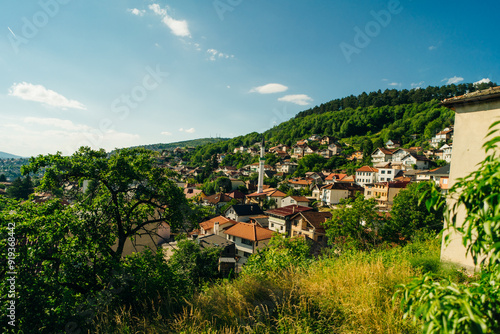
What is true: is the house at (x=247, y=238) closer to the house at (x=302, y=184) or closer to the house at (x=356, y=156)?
the house at (x=302, y=184)

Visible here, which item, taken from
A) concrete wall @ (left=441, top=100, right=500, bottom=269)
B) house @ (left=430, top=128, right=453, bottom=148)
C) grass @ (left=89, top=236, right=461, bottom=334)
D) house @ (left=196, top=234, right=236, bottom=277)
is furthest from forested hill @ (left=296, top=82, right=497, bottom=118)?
grass @ (left=89, top=236, right=461, bottom=334)

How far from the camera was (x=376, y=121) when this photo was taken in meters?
111

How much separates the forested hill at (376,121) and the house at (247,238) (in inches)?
2748

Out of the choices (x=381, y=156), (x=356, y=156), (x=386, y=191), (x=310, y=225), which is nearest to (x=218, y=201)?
(x=310, y=225)

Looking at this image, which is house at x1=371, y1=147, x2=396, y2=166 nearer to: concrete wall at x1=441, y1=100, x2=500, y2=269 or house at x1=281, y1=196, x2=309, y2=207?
house at x1=281, y1=196, x2=309, y2=207

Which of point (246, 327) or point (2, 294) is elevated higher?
point (246, 327)

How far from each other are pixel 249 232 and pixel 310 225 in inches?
→ 266

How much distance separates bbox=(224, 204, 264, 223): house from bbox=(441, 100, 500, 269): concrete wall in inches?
1323

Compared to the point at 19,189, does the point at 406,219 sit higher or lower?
higher

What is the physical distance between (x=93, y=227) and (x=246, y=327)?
17.7 ft

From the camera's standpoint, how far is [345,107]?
13688cm

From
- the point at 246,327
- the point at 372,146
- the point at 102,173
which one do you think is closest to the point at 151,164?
the point at 102,173

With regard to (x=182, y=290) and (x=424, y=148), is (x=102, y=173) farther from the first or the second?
(x=424, y=148)

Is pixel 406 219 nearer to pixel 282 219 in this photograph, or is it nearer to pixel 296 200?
pixel 282 219
